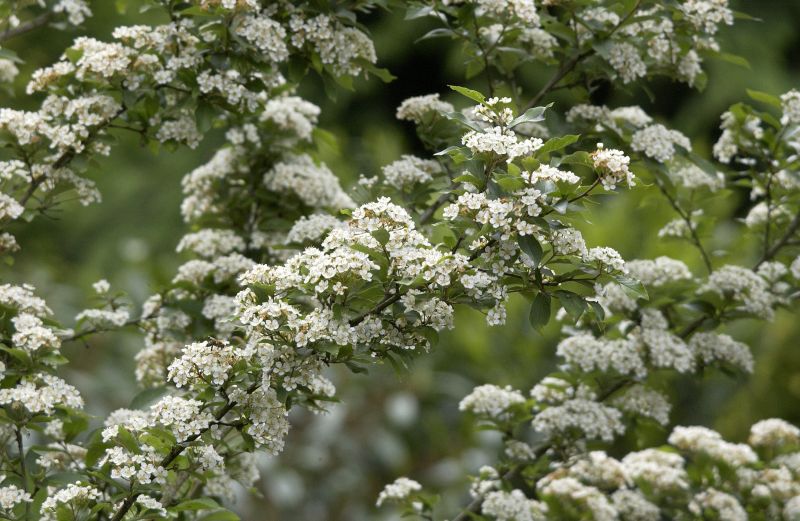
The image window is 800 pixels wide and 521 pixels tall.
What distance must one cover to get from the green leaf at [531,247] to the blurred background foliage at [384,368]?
53.8 inches

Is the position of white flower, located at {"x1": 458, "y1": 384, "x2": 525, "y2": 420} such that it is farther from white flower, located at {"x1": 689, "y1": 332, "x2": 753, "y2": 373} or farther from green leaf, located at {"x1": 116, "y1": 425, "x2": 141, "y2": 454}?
green leaf, located at {"x1": 116, "y1": 425, "x2": 141, "y2": 454}

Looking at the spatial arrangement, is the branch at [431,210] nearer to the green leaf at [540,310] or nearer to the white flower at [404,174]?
the white flower at [404,174]

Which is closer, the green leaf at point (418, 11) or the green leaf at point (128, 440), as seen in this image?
the green leaf at point (128, 440)

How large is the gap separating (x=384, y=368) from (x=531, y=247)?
476 centimetres

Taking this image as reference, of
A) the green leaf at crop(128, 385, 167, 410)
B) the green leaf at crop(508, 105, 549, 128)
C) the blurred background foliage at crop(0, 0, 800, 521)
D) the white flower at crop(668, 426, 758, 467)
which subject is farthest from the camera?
the blurred background foliage at crop(0, 0, 800, 521)

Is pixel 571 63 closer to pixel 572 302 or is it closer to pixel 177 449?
pixel 572 302

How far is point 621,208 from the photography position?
7.75 m

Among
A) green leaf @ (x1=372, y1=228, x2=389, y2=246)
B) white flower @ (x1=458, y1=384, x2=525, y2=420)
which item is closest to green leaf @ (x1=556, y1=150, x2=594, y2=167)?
green leaf @ (x1=372, y1=228, x2=389, y2=246)

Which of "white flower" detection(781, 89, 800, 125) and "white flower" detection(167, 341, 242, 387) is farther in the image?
"white flower" detection(781, 89, 800, 125)

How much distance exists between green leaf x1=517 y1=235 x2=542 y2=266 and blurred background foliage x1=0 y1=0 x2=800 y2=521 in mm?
1367

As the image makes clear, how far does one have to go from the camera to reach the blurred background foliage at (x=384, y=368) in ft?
19.0

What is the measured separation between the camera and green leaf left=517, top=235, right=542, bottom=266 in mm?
1772

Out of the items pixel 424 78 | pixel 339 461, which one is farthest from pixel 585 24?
pixel 424 78

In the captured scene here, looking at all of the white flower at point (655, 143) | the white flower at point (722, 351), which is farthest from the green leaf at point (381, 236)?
the white flower at point (722, 351)
